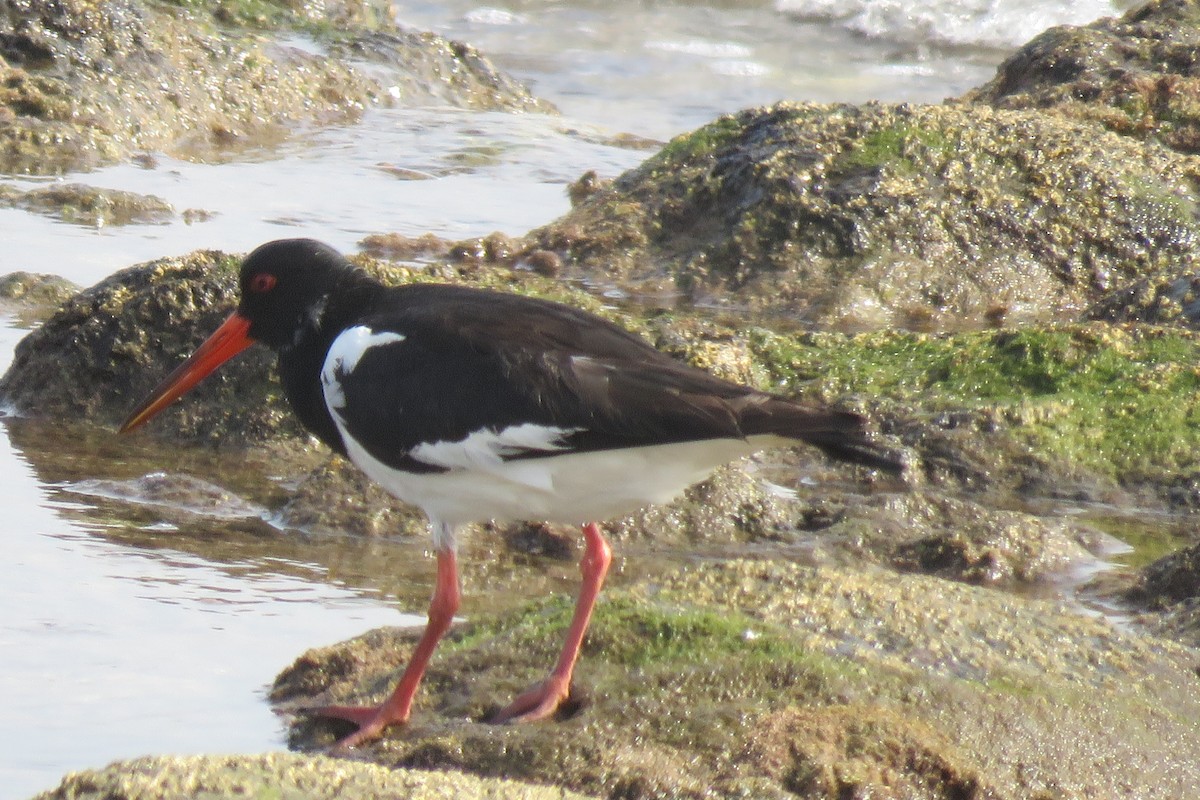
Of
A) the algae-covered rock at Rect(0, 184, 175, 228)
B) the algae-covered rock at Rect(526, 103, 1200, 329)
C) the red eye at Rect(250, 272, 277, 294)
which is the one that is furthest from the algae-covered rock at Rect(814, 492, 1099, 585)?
the algae-covered rock at Rect(0, 184, 175, 228)

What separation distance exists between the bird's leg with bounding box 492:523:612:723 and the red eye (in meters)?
1.32

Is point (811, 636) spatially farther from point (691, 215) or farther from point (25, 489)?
point (691, 215)

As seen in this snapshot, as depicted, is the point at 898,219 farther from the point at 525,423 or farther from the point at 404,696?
the point at 404,696

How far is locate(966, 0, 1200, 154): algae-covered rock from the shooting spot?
9977 mm

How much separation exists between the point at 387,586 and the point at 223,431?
1.51 metres

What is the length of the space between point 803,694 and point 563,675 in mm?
555

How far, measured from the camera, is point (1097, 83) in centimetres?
1028

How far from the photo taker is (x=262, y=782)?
2.62m

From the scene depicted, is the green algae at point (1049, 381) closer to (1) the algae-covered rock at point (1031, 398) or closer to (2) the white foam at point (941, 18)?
(1) the algae-covered rock at point (1031, 398)

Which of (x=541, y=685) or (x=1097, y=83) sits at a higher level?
(x=1097, y=83)

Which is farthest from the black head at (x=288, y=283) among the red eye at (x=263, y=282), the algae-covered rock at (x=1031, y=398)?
the algae-covered rock at (x=1031, y=398)

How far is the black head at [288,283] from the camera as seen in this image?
4.80 metres

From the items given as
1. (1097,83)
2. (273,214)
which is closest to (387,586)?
(273,214)

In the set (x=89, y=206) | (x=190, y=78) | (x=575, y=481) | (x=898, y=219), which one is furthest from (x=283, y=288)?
(x=190, y=78)
